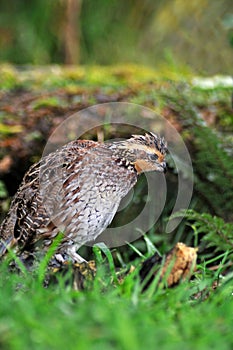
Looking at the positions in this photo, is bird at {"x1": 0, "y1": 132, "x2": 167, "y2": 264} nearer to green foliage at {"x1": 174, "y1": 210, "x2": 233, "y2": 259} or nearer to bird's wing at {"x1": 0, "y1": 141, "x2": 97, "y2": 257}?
bird's wing at {"x1": 0, "y1": 141, "x2": 97, "y2": 257}


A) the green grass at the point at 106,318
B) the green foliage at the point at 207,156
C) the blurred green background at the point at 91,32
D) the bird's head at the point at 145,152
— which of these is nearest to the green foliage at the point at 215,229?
the green foliage at the point at 207,156

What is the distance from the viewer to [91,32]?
13086 millimetres

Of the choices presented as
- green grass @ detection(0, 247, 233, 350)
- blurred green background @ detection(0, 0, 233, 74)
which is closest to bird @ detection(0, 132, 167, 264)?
green grass @ detection(0, 247, 233, 350)

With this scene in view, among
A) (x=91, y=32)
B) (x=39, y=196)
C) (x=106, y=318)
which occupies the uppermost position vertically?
(x=91, y=32)

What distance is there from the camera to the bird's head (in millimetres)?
5082

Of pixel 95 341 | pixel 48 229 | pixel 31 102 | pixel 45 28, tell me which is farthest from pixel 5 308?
pixel 45 28

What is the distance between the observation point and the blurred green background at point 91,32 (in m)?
12.7

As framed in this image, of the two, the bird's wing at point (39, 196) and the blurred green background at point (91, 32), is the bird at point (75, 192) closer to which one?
the bird's wing at point (39, 196)

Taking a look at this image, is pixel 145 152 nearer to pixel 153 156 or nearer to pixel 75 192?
pixel 153 156

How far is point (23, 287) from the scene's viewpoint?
159 inches

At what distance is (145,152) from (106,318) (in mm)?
2094

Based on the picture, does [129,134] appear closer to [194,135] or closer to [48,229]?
[194,135]

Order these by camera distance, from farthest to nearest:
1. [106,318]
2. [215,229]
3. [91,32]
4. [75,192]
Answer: [91,32] < [215,229] < [75,192] < [106,318]

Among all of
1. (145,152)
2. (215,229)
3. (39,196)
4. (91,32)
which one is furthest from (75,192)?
(91,32)
